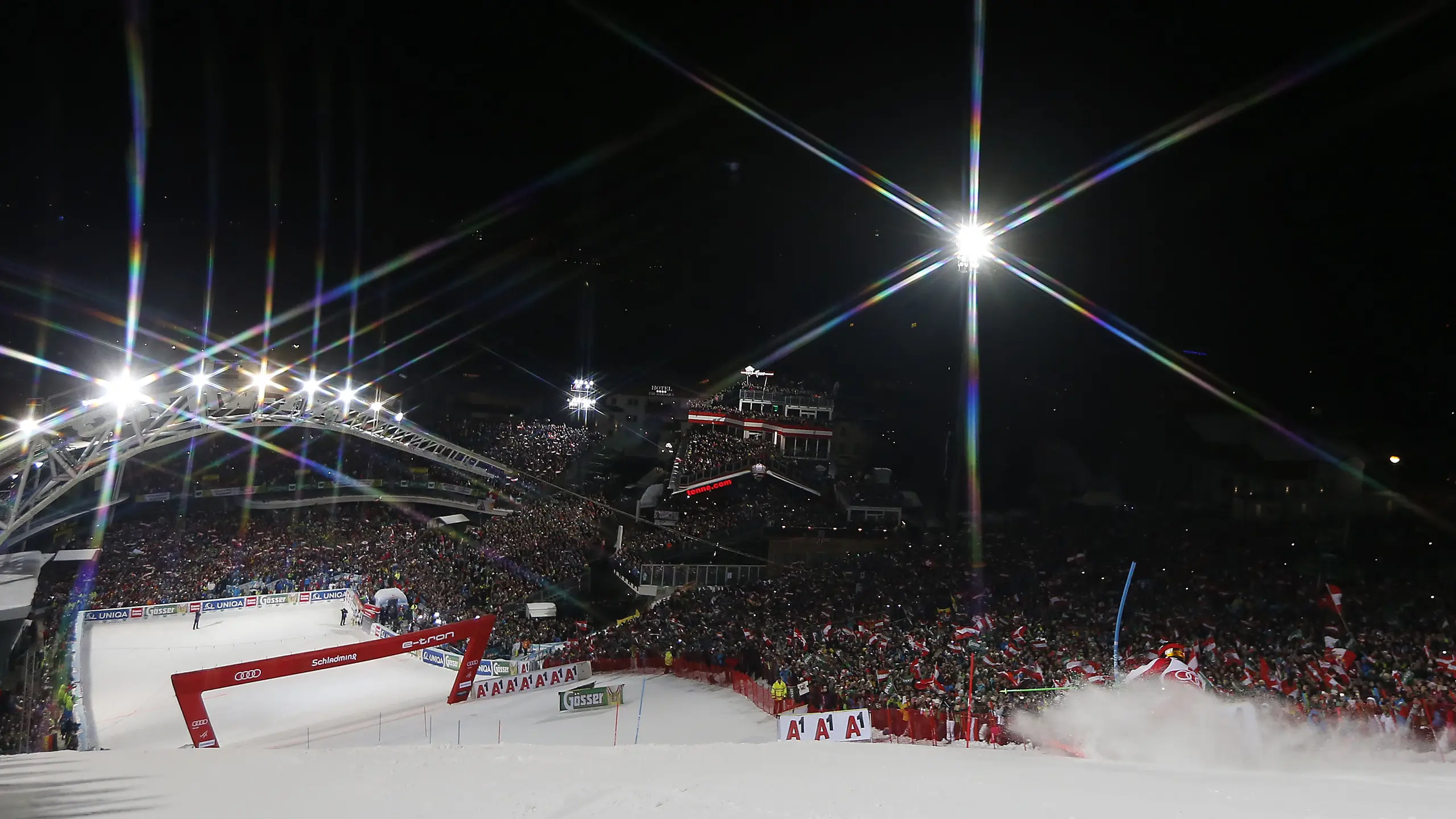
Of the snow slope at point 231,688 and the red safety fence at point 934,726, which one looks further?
the snow slope at point 231,688

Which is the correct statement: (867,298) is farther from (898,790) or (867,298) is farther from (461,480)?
(898,790)

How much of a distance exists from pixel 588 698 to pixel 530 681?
9.13 feet

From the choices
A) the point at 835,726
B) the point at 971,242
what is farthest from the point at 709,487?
the point at 835,726

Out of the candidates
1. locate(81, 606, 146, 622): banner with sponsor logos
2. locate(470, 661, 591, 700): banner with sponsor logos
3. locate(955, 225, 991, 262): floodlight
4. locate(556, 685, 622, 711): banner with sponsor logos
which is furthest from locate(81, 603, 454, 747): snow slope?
locate(955, 225, 991, 262): floodlight

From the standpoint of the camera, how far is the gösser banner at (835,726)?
12133mm

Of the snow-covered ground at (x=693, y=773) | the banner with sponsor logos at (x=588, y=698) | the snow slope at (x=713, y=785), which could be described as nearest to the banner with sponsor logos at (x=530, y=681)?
the banner with sponsor logos at (x=588, y=698)

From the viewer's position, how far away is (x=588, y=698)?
1619cm

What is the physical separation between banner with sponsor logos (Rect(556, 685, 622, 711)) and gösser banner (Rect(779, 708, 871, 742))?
18.5ft

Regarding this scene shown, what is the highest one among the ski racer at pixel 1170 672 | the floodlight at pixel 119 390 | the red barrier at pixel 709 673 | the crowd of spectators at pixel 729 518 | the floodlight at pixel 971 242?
the floodlight at pixel 971 242

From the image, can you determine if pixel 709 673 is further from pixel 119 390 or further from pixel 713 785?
pixel 119 390

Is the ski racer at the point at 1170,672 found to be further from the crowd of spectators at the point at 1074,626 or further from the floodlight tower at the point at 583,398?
the floodlight tower at the point at 583,398

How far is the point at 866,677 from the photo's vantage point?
539 inches

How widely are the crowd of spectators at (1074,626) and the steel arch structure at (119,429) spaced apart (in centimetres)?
1260

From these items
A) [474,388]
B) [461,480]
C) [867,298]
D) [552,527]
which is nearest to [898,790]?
[552,527]
